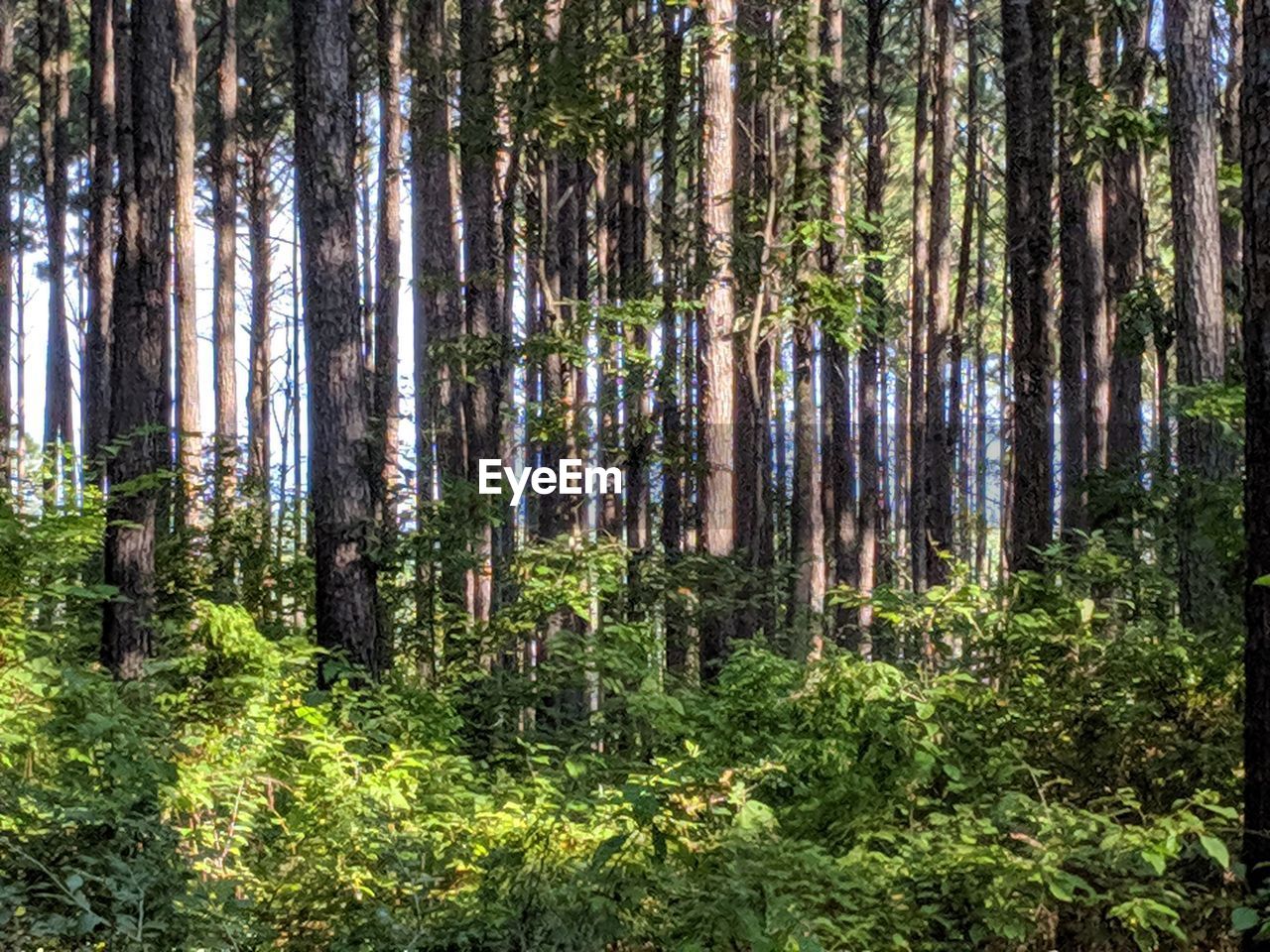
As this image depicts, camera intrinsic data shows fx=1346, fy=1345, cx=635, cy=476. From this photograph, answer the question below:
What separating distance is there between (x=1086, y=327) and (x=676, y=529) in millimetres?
6315

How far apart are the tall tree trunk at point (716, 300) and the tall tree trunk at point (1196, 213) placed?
370 centimetres

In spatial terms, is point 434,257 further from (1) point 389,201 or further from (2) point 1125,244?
(2) point 1125,244

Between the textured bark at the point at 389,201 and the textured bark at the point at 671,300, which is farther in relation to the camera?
the textured bark at the point at 389,201

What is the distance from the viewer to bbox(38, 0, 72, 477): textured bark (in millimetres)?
25672

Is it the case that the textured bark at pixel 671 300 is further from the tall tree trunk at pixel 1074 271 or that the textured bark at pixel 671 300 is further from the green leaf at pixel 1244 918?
the green leaf at pixel 1244 918

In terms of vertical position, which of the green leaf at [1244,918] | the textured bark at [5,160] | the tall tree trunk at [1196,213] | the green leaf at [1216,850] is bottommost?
the green leaf at [1244,918]

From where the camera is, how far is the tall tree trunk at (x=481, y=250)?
46.4ft

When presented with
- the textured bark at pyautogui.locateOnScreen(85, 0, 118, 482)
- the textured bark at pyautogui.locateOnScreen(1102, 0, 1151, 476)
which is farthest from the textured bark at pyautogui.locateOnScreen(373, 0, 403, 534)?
the textured bark at pyautogui.locateOnScreen(1102, 0, 1151, 476)

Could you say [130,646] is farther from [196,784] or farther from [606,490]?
[606,490]

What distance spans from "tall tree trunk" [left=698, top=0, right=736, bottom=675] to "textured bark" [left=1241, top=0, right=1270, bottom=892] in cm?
697

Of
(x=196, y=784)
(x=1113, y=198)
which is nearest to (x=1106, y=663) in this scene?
(x=196, y=784)

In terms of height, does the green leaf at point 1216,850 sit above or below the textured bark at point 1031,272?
below

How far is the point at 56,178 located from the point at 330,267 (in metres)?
19.4

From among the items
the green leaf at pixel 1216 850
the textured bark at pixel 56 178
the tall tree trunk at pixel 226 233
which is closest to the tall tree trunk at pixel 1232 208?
the green leaf at pixel 1216 850
